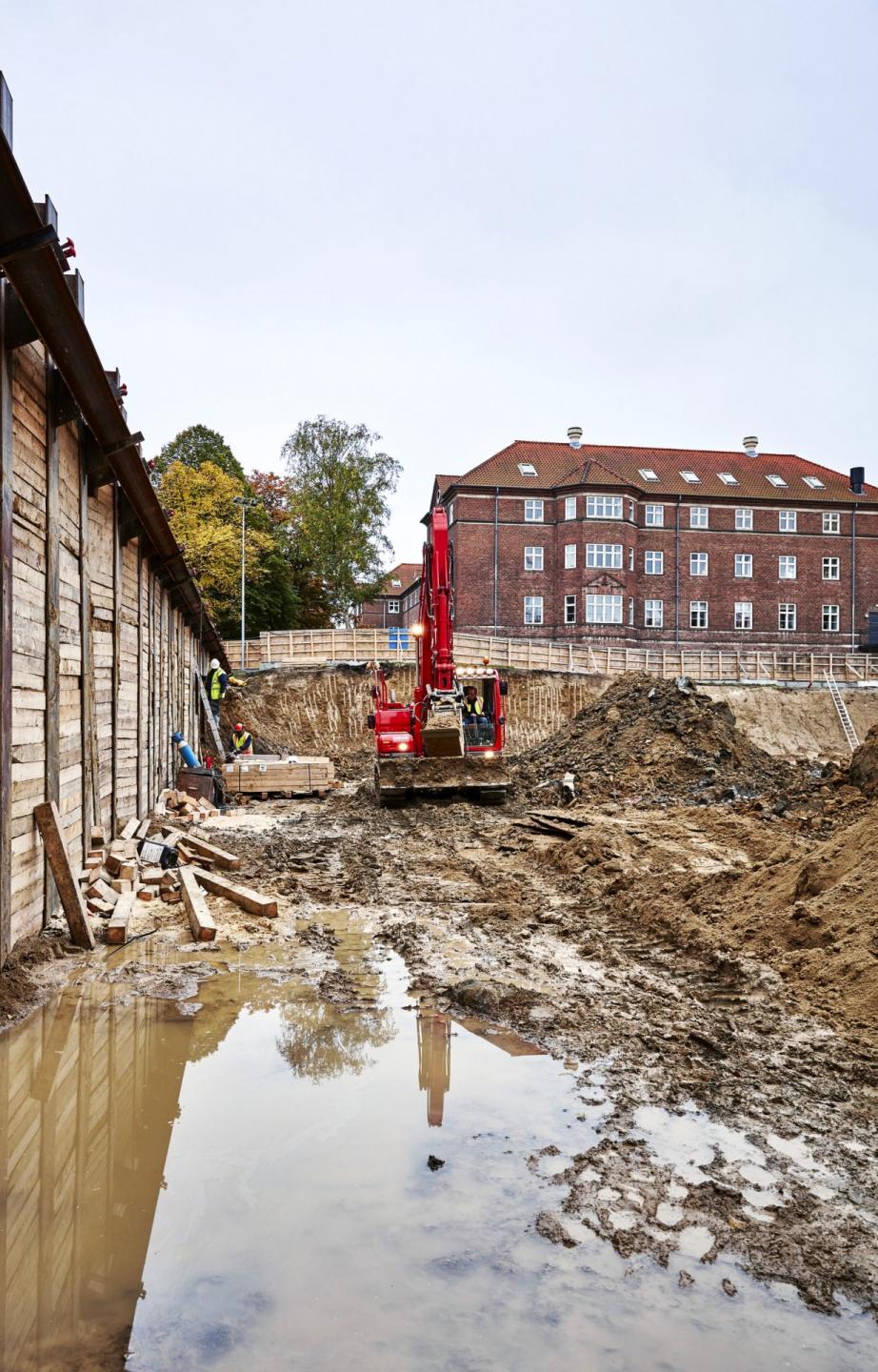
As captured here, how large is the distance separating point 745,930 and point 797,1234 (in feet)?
14.3

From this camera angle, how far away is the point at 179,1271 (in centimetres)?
330

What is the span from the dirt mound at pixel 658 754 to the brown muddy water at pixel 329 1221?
11220 mm

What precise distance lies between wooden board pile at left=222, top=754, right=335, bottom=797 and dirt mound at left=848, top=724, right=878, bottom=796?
12.4 m

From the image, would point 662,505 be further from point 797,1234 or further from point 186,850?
point 797,1234

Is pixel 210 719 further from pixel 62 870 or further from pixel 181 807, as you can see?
pixel 62 870

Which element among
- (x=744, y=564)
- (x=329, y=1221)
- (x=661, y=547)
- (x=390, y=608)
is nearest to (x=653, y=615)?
(x=661, y=547)

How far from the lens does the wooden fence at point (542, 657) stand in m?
39.9

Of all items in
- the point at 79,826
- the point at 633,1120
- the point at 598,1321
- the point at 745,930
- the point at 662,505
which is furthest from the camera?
the point at 662,505

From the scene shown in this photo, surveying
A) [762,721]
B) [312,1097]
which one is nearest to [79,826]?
[312,1097]

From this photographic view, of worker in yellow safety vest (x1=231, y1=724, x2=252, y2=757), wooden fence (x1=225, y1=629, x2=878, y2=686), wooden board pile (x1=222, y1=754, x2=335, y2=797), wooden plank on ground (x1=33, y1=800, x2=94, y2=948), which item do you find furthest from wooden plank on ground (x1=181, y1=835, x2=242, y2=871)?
wooden fence (x1=225, y1=629, x2=878, y2=686)

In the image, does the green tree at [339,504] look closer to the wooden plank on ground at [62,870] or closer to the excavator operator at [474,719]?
the excavator operator at [474,719]

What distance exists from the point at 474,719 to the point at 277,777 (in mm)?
5636

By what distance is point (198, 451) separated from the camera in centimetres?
5609

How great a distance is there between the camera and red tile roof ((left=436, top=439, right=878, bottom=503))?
50844 millimetres
